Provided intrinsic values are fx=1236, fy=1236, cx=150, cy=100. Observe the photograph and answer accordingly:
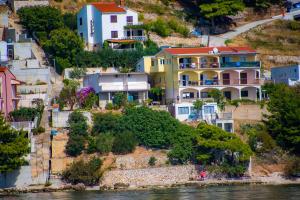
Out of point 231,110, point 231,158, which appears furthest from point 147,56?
point 231,158

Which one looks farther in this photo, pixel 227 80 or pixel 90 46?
pixel 90 46

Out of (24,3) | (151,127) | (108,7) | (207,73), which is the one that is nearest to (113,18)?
(108,7)

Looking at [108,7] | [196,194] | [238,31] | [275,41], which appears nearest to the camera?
[196,194]

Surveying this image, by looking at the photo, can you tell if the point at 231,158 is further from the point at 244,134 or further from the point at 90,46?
the point at 90,46

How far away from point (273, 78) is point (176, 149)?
57.8ft

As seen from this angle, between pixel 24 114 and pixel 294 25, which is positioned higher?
pixel 294 25

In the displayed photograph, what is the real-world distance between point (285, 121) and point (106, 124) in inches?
449

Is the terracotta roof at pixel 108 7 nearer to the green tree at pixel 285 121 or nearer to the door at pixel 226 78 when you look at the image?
the door at pixel 226 78

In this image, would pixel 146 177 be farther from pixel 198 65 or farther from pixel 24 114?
pixel 198 65

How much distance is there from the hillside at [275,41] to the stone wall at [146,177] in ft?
74.8

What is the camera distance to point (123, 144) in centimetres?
7719

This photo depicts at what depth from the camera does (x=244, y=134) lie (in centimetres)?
8069

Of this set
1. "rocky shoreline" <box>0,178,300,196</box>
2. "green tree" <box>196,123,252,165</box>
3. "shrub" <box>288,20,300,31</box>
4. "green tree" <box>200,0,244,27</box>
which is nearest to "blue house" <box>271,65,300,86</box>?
"green tree" <box>200,0,244,27</box>

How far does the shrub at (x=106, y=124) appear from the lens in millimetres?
78812
